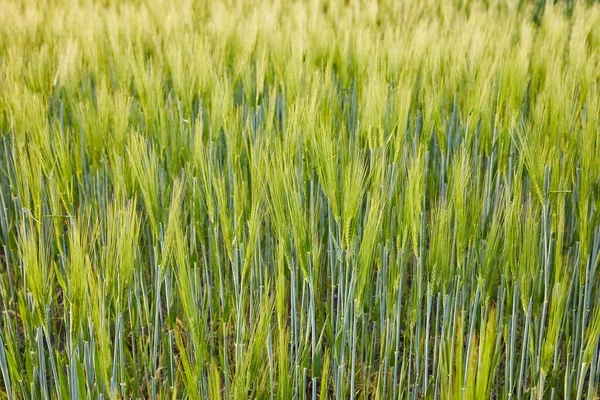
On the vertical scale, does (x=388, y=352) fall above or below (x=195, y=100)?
below

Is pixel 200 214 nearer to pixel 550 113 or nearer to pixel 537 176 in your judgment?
pixel 537 176

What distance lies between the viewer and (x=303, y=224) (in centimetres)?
125

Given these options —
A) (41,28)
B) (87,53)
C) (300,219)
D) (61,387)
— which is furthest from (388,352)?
(41,28)

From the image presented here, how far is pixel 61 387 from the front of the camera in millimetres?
1159

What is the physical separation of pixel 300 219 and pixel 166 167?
0.76 metres

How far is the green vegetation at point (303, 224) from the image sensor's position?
1221 millimetres

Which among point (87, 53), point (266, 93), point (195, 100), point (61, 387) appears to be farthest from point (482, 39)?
point (61, 387)

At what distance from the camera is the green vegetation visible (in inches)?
48.1

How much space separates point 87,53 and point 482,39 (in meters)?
1.37

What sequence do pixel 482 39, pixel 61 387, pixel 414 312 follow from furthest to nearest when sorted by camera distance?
pixel 482 39 → pixel 414 312 → pixel 61 387

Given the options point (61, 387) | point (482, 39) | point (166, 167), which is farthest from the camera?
point (482, 39)

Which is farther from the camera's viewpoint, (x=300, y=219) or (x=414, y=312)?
(x=414, y=312)

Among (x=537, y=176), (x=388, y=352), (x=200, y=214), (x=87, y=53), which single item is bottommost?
(x=388, y=352)

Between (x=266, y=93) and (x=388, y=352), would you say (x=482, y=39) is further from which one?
(x=388, y=352)
